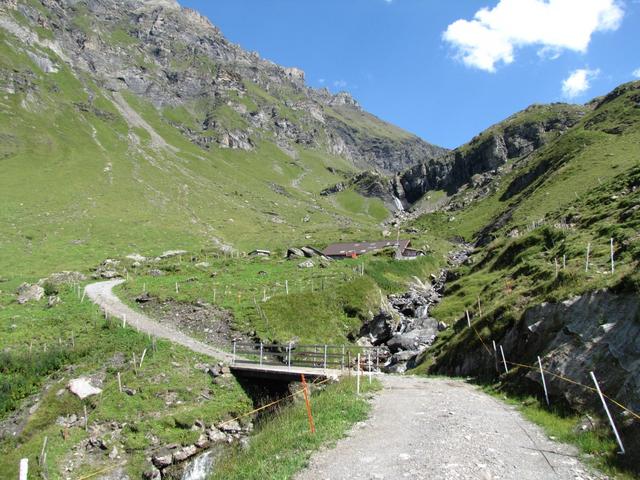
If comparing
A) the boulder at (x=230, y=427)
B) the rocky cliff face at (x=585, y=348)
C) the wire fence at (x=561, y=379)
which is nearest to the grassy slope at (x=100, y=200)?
the boulder at (x=230, y=427)

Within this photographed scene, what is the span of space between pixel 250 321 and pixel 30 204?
293 feet

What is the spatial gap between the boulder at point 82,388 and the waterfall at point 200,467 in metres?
7.70

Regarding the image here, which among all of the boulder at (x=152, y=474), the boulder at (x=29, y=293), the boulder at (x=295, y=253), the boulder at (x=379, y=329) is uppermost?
the boulder at (x=295, y=253)

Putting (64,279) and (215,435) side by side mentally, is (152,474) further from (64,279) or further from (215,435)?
(64,279)

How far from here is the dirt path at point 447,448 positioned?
36.9ft

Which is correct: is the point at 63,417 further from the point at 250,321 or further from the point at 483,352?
the point at 483,352

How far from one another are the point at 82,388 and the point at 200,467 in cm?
919

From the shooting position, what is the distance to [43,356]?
1086 inches

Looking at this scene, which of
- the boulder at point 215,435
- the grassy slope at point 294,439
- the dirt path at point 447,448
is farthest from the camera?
the boulder at point 215,435

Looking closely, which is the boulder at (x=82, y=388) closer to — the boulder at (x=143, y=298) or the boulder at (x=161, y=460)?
the boulder at (x=161, y=460)

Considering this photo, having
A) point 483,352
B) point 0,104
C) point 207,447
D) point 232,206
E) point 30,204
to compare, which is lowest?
point 207,447

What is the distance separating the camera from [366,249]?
8962 centimetres

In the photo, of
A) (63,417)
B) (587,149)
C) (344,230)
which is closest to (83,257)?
(63,417)

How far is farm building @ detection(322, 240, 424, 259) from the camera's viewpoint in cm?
8612
